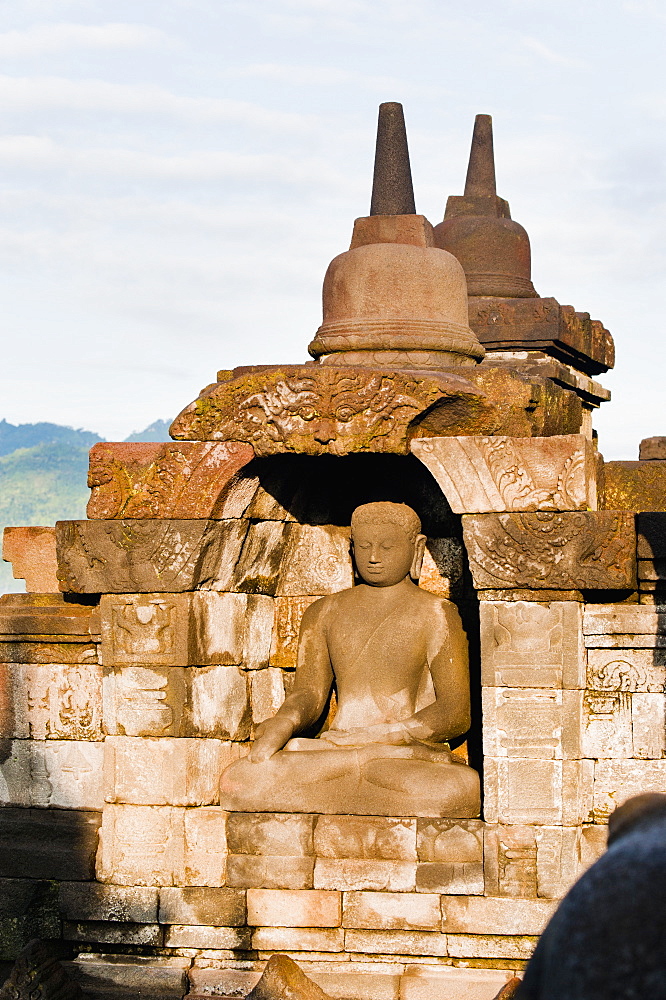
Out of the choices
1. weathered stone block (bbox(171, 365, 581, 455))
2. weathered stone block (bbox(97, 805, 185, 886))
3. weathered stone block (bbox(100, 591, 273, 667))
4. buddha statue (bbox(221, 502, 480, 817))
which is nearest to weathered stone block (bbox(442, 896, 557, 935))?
buddha statue (bbox(221, 502, 480, 817))

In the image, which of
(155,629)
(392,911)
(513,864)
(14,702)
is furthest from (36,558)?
(513,864)

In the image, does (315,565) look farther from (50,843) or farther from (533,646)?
(50,843)

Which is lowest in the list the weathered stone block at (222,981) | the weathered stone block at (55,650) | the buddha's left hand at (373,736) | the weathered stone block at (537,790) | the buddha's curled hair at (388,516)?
the weathered stone block at (222,981)

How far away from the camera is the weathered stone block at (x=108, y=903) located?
21.3 ft

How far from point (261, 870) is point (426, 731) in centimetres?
112

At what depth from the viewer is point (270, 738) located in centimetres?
676

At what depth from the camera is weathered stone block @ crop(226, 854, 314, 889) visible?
20.9ft

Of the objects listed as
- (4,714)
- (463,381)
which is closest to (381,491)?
(463,381)

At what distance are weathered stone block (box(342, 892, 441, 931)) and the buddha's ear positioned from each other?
183 centimetres

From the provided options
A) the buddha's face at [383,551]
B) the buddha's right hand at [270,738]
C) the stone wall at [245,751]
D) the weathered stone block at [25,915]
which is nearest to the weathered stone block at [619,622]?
the stone wall at [245,751]

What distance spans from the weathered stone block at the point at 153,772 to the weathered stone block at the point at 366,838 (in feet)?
2.21

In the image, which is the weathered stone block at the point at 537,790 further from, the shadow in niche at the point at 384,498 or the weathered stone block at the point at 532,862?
the shadow in niche at the point at 384,498

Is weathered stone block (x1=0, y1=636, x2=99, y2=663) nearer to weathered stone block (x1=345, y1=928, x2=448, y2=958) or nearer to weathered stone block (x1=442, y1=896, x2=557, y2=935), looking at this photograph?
weathered stone block (x1=345, y1=928, x2=448, y2=958)

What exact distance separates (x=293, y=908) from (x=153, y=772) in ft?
3.25
